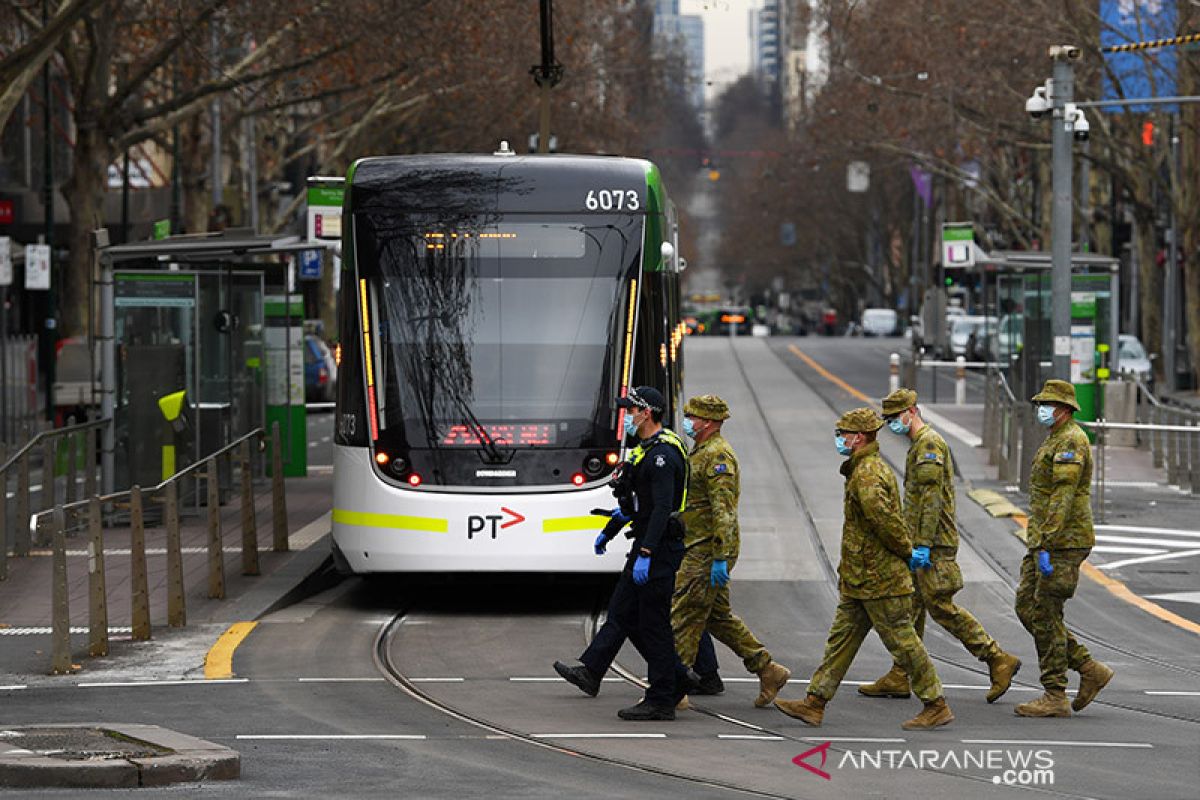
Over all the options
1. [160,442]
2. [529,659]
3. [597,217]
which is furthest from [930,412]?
[529,659]

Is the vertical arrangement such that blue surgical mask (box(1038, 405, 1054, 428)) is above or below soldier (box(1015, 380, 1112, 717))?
above

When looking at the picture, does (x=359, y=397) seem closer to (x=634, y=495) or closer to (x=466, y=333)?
(x=466, y=333)

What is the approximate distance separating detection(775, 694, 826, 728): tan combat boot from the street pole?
15.8 metres

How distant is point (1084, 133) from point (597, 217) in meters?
12.6

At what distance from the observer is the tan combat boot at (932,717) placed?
12.0 meters

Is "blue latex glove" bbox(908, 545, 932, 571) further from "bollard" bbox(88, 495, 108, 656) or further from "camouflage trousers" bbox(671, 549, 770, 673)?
"bollard" bbox(88, 495, 108, 656)

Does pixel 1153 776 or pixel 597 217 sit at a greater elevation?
pixel 597 217

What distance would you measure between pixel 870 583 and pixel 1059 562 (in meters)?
1.10

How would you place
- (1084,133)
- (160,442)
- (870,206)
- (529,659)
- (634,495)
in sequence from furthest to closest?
(870,206), (1084,133), (160,442), (529,659), (634,495)

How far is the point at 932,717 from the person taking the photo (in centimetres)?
1202

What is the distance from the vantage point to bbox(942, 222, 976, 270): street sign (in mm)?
34531

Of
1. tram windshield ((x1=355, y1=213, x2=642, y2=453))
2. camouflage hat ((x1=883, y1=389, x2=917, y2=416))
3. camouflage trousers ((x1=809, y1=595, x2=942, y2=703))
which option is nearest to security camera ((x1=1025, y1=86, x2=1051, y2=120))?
tram windshield ((x1=355, y1=213, x2=642, y2=453))

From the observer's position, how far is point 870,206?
103875 mm

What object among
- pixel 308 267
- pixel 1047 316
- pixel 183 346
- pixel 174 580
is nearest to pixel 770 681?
pixel 174 580
